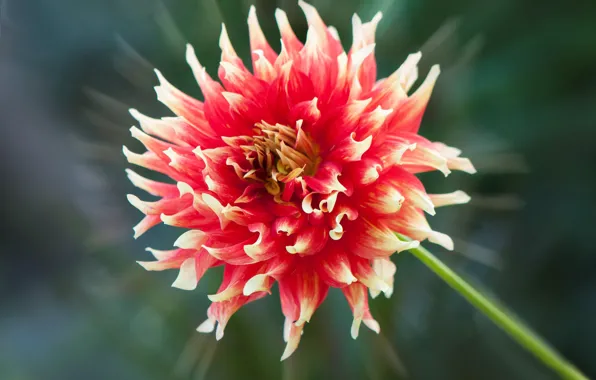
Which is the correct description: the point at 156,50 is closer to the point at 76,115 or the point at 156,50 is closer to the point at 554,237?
the point at 76,115

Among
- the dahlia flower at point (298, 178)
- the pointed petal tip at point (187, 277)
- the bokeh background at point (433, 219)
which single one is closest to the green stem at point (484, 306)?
the dahlia flower at point (298, 178)

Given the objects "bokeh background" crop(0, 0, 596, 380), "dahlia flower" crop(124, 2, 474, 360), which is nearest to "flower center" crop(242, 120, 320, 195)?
"dahlia flower" crop(124, 2, 474, 360)

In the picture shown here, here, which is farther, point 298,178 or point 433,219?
point 433,219

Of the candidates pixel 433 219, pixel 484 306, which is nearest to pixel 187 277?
pixel 484 306

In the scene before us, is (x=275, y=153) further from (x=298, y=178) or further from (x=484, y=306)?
(x=484, y=306)

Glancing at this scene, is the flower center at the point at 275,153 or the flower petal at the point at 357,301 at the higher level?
the flower center at the point at 275,153

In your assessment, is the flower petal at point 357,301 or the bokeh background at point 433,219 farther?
the bokeh background at point 433,219

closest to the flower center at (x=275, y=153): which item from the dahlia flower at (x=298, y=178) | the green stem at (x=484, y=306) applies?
the dahlia flower at (x=298, y=178)

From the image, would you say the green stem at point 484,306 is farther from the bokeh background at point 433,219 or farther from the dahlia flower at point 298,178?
the bokeh background at point 433,219
